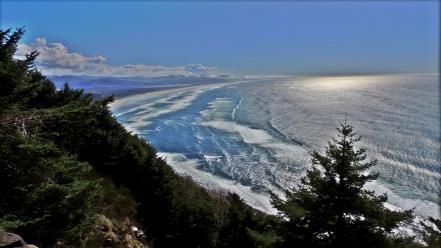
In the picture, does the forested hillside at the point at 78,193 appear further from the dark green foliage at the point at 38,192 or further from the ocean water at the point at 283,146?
the ocean water at the point at 283,146

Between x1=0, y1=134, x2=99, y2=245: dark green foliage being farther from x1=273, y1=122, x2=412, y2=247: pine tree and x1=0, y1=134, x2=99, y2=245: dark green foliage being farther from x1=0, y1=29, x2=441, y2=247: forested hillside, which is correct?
x1=273, y1=122, x2=412, y2=247: pine tree

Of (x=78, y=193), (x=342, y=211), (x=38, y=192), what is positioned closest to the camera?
(x=38, y=192)

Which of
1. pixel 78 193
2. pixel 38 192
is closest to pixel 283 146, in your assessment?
pixel 78 193

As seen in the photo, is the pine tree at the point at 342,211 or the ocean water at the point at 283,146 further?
the ocean water at the point at 283,146

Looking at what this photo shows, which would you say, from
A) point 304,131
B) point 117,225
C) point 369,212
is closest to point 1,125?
point 117,225

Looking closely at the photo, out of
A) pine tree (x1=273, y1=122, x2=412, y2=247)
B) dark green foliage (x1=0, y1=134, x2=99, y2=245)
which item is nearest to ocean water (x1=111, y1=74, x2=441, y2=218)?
pine tree (x1=273, y1=122, x2=412, y2=247)

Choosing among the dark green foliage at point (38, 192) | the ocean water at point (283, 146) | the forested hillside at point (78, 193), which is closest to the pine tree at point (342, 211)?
the forested hillside at point (78, 193)

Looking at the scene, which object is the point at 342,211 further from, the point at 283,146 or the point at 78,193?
the point at 283,146

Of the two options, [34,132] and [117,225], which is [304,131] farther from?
[34,132]
